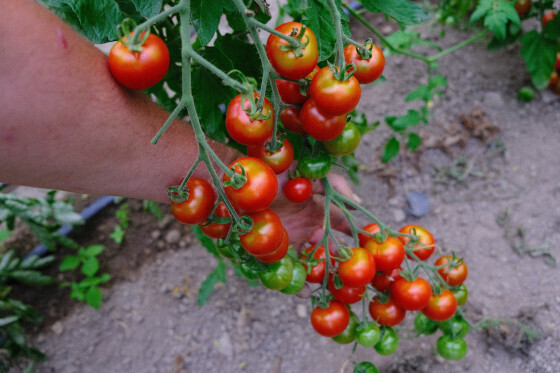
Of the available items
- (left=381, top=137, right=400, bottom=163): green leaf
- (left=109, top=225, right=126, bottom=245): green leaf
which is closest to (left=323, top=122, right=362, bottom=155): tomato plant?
(left=381, top=137, right=400, bottom=163): green leaf

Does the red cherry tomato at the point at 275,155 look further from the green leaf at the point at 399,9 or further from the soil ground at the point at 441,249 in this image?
the soil ground at the point at 441,249

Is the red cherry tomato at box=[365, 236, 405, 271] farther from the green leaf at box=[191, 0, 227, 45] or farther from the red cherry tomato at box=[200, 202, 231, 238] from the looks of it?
the green leaf at box=[191, 0, 227, 45]

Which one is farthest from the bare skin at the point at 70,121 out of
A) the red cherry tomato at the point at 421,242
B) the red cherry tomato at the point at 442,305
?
the red cherry tomato at the point at 442,305

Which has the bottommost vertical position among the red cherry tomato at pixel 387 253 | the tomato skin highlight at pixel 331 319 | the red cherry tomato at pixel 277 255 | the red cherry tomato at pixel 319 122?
the tomato skin highlight at pixel 331 319

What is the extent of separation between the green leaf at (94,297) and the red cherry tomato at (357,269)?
137 cm

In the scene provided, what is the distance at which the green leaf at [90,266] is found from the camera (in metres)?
1.97

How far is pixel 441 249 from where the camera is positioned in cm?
175

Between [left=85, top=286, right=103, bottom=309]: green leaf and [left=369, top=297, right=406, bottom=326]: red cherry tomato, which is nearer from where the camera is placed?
[left=369, top=297, right=406, bottom=326]: red cherry tomato

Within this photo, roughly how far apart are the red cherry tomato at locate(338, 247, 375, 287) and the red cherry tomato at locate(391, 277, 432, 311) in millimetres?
134

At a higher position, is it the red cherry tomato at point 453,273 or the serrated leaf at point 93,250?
the red cherry tomato at point 453,273

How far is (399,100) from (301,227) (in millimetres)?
1358

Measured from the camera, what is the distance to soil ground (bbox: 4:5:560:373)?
5.36 feet

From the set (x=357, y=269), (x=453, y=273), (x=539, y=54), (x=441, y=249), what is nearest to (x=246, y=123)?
(x=357, y=269)

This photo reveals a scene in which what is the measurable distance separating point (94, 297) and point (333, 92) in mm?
1663
